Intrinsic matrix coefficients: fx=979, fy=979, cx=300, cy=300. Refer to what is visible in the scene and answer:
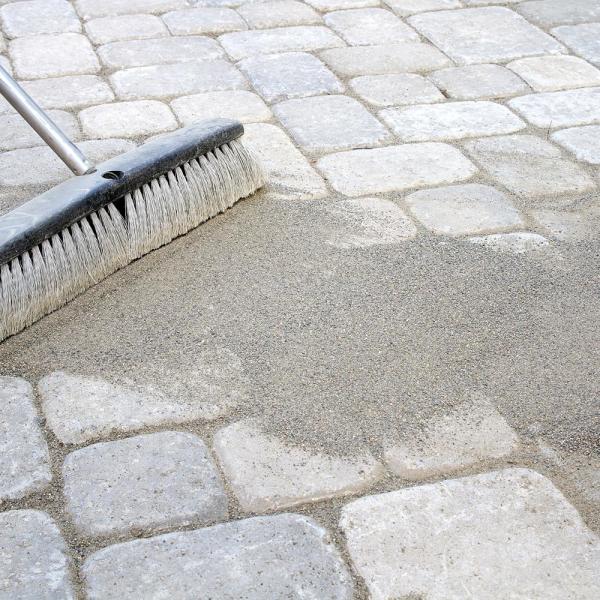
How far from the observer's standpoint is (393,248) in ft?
9.68

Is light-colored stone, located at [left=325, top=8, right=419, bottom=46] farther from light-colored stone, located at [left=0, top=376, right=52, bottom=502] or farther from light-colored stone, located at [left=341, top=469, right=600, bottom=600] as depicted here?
light-colored stone, located at [left=341, top=469, right=600, bottom=600]

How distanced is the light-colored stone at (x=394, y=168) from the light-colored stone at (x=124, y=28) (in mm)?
1420

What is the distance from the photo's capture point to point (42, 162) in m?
3.41

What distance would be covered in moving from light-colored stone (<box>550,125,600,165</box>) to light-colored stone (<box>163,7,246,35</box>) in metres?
1.66

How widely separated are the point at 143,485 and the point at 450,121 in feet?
7.22

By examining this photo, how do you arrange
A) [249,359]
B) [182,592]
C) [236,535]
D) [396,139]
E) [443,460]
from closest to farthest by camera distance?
1. [182,592]
2. [236,535]
3. [443,460]
4. [249,359]
5. [396,139]

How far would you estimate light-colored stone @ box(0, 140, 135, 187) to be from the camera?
10.8ft

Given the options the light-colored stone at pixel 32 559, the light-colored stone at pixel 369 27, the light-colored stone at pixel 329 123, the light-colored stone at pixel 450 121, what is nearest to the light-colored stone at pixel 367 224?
the light-colored stone at pixel 329 123

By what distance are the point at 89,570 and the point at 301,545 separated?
0.41m

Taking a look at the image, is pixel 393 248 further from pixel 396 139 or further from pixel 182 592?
pixel 182 592

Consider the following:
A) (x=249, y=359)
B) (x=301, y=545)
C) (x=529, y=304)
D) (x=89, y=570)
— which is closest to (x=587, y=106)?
(x=529, y=304)

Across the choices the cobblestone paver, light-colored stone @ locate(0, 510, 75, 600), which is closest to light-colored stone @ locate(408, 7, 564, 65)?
the cobblestone paver

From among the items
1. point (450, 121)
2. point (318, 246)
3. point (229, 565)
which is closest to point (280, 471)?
point (229, 565)

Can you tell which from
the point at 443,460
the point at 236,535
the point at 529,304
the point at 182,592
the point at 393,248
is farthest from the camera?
the point at 393,248
